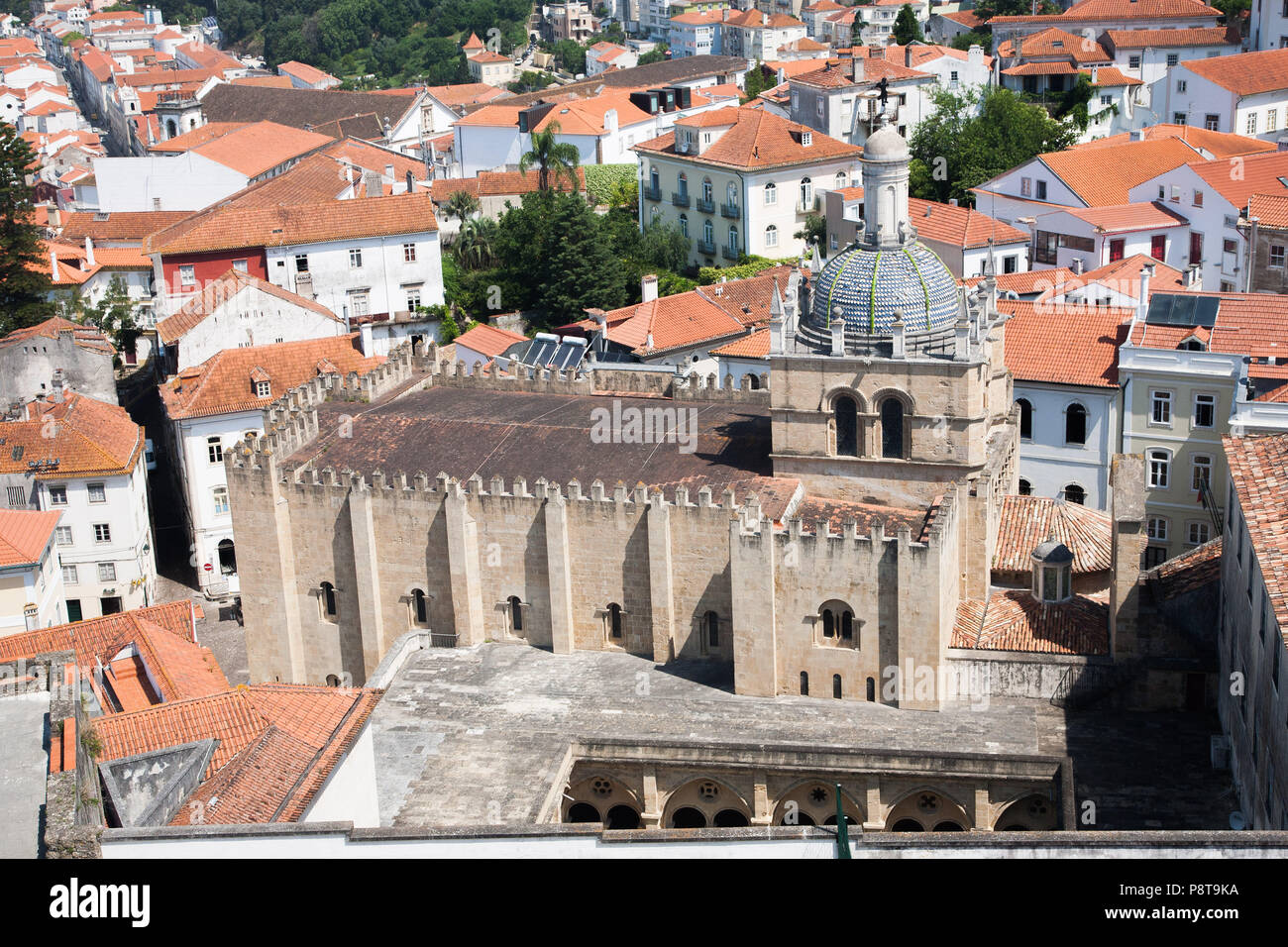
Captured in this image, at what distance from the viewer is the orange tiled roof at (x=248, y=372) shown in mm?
81500

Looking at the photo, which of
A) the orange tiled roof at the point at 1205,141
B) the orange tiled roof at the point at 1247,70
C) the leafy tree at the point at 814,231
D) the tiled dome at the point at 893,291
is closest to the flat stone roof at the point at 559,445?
the tiled dome at the point at 893,291

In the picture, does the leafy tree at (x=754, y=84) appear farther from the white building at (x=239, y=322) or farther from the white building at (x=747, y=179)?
the white building at (x=239, y=322)

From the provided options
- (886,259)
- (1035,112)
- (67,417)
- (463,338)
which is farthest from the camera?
(1035,112)

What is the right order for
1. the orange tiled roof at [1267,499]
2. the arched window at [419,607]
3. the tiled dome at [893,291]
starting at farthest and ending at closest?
the arched window at [419,607] → the tiled dome at [893,291] → the orange tiled roof at [1267,499]

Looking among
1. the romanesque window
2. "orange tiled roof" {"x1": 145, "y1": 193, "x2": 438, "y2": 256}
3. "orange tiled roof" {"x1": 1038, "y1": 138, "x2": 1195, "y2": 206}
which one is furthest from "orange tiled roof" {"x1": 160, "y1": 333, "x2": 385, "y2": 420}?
"orange tiled roof" {"x1": 1038, "y1": 138, "x2": 1195, "y2": 206}

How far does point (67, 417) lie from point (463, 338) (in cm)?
2122

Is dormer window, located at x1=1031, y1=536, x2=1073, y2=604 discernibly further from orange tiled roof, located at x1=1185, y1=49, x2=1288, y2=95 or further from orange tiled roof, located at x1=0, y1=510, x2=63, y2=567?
orange tiled roof, located at x1=1185, y1=49, x2=1288, y2=95

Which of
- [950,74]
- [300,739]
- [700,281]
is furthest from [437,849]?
[950,74]

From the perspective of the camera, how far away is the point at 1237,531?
46969 millimetres

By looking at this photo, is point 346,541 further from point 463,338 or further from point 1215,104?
point 1215,104

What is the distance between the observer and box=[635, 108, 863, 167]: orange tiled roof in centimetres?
10744

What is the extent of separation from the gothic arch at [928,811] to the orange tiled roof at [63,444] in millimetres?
41864

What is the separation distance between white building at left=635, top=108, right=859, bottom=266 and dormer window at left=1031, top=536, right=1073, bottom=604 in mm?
56037

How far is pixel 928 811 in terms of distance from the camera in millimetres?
50062
